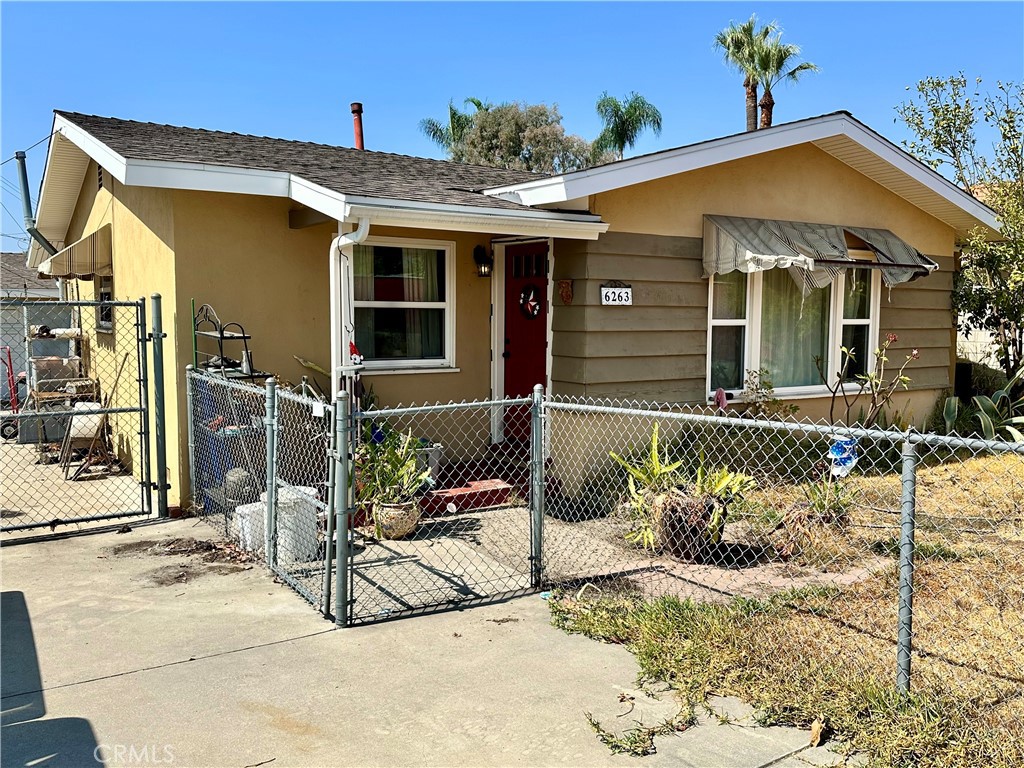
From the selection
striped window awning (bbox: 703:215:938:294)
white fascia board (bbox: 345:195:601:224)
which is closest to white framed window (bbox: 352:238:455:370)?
white fascia board (bbox: 345:195:601:224)

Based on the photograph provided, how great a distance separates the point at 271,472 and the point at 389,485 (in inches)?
49.2

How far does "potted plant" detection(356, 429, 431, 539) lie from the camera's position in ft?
21.3

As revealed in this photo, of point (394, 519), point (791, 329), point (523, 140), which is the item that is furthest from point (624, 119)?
point (394, 519)

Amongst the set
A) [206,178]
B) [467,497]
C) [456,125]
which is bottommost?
[467,497]

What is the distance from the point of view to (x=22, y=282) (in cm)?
2044

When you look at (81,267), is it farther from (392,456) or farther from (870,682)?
(870,682)

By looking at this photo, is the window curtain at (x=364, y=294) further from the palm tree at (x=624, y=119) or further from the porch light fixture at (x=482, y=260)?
the palm tree at (x=624, y=119)

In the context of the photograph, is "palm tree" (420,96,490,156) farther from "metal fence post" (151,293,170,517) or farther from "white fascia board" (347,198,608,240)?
"metal fence post" (151,293,170,517)

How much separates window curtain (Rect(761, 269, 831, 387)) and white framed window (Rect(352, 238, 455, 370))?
3.54 m

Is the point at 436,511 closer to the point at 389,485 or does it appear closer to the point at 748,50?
the point at 389,485

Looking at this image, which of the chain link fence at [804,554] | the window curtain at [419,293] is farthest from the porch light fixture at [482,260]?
the chain link fence at [804,554]

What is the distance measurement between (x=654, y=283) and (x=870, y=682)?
5.01m

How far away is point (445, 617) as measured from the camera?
4.93m

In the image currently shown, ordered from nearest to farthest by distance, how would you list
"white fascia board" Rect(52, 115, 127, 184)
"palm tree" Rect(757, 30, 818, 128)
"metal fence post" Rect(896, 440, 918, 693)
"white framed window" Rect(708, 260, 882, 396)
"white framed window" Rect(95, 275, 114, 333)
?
"metal fence post" Rect(896, 440, 918, 693) < "white fascia board" Rect(52, 115, 127, 184) < "white framed window" Rect(708, 260, 882, 396) < "white framed window" Rect(95, 275, 114, 333) < "palm tree" Rect(757, 30, 818, 128)
